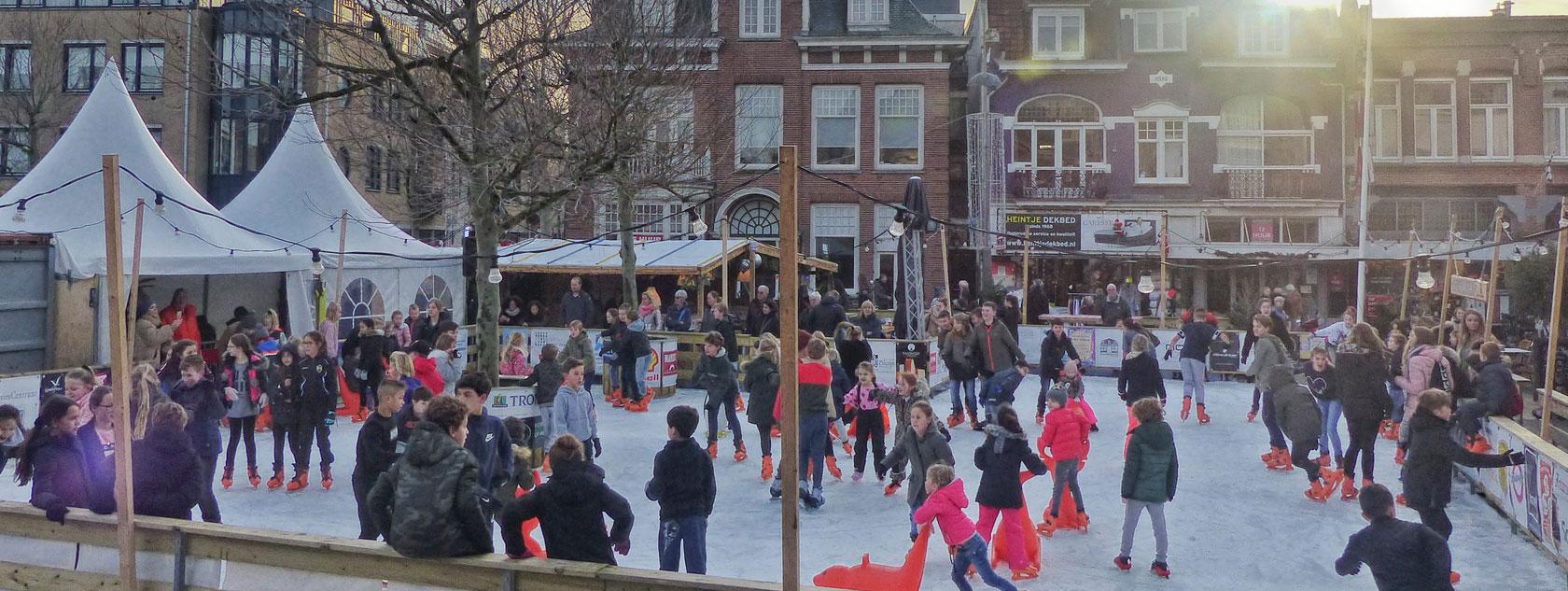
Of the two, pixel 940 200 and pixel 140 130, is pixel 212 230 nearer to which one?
pixel 140 130

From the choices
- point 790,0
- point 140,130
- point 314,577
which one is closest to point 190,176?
point 140,130

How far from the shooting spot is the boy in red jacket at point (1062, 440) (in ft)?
26.3

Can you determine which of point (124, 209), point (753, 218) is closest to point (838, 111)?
point (753, 218)

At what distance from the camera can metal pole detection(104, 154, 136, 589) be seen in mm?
5441

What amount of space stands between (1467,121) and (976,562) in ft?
93.0

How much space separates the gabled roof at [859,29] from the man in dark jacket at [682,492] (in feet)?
75.4

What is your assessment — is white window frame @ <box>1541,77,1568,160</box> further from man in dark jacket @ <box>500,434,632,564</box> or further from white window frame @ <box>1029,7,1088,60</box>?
man in dark jacket @ <box>500,434,632,564</box>

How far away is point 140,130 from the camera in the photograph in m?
15.8

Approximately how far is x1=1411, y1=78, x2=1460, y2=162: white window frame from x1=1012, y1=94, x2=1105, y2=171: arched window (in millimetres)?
8321

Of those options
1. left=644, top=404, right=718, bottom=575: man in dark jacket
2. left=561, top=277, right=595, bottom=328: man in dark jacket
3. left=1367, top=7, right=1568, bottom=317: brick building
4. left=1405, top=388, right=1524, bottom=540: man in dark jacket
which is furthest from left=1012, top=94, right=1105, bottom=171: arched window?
left=644, top=404, right=718, bottom=575: man in dark jacket

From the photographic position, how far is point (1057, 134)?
2894 centimetres

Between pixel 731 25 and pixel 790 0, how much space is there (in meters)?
1.72

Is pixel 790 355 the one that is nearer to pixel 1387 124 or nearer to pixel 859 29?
pixel 859 29

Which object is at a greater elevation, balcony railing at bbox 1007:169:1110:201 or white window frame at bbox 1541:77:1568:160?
white window frame at bbox 1541:77:1568:160
